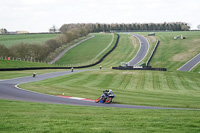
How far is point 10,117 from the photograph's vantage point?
1439cm

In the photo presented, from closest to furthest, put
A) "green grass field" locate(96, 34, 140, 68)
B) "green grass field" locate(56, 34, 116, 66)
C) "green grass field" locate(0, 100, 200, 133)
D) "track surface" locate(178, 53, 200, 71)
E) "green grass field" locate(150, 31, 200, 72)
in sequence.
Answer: "green grass field" locate(0, 100, 200, 133) → "track surface" locate(178, 53, 200, 71) → "green grass field" locate(150, 31, 200, 72) → "green grass field" locate(96, 34, 140, 68) → "green grass field" locate(56, 34, 116, 66)

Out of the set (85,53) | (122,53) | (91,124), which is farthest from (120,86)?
(85,53)

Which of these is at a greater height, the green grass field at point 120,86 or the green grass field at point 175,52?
the green grass field at point 175,52

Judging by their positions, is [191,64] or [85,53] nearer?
[191,64]

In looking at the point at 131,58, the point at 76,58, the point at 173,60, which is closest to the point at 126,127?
the point at 173,60

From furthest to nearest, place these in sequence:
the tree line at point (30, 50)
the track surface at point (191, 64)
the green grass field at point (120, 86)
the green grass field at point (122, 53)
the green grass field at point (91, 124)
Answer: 1. the tree line at point (30, 50)
2. the green grass field at point (122, 53)
3. the track surface at point (191, 64)
4. the green grass field at point (120, 86)
5. the green grass field at point (91, 124)

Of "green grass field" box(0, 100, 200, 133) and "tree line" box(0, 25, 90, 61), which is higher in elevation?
"tree line" box(0, 25, 90, 61)

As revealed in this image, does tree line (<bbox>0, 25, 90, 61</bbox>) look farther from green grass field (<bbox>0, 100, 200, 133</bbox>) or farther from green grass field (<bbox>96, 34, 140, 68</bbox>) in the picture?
green grass field (<bbox>0, 100, 200, 133</bbox>)

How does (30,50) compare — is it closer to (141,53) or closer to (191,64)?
(141,53)

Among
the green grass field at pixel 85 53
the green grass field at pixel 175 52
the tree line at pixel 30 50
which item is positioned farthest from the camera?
the green grass field at pixel 85 53

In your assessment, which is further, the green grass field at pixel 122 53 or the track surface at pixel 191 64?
the green grass field at pixel 122 53

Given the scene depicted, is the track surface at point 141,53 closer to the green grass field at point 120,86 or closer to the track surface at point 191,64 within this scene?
the track surface at point 191,64

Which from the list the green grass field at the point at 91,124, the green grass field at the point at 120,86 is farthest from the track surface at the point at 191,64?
the green grass field at the point at 91,124

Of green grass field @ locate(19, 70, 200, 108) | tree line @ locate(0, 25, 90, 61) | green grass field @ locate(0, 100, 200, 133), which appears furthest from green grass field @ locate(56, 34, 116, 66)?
green grass field @ locate(0, 100, 200, 133)
